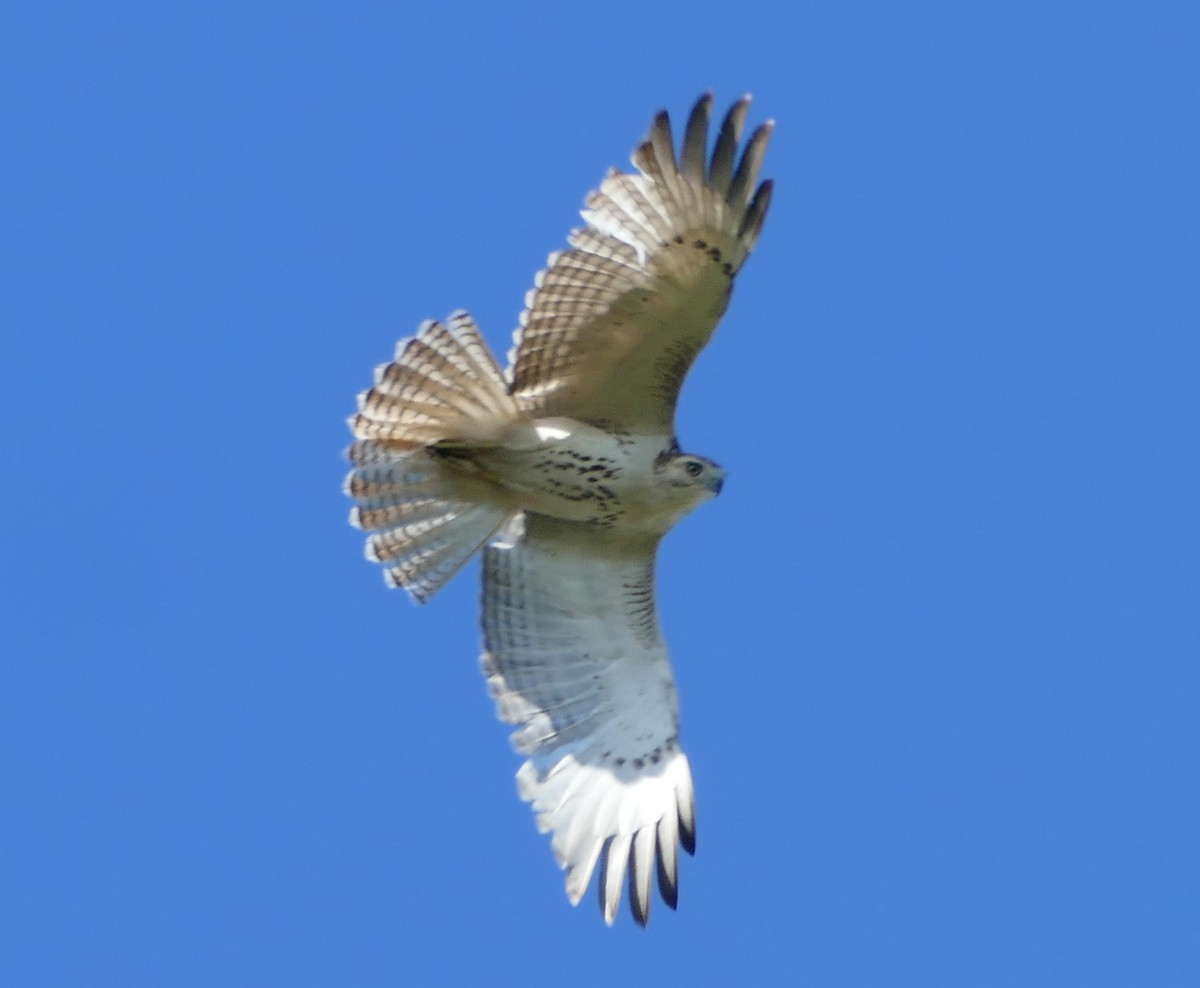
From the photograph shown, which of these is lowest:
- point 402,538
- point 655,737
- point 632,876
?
point 632,876

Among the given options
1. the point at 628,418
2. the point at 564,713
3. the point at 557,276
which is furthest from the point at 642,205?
the point at 564,713

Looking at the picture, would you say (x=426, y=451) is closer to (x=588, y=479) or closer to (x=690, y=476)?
(x=588, y=479)

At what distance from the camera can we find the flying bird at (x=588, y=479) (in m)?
10.4

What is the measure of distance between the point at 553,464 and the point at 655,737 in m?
1.63

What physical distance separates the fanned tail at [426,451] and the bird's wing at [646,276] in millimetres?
206

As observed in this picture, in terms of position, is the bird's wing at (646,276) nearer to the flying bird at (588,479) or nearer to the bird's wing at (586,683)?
the flying bird at (588,479)

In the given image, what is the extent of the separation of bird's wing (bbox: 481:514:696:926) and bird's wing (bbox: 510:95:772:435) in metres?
1.10

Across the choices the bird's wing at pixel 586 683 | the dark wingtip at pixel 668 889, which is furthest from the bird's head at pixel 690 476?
the dark wingtip at pixel 668 889

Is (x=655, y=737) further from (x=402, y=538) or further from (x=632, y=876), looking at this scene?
(x=402, y=538)

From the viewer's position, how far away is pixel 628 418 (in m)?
11.3

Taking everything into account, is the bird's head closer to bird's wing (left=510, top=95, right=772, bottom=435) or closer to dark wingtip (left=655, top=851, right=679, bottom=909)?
bird's wing (left=510, top=95, right=772, bottom=435)

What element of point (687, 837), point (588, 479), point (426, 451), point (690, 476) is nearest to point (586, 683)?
point (687, 837)

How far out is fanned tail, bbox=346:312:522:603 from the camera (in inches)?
430

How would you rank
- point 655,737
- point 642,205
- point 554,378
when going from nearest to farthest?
point 642,205 < point 554,378 < point 655,737
